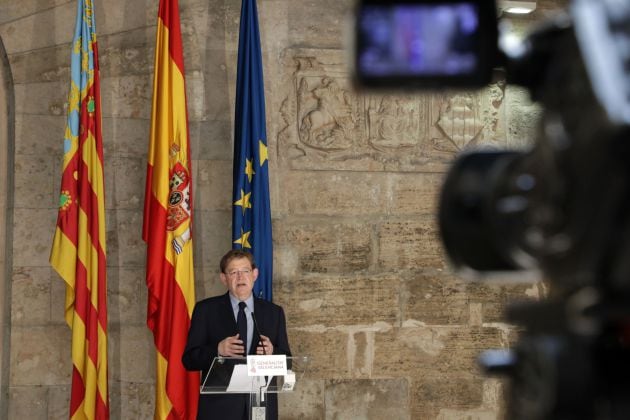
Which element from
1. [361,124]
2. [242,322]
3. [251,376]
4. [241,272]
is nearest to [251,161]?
[361,124]

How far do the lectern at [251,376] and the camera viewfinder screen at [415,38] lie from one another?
3.51 meters

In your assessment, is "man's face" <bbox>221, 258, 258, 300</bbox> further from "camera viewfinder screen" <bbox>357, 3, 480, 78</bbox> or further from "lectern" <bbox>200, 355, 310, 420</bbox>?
"camera viewfinder screen" <bbox>357, 3, 480, 78</bbox>

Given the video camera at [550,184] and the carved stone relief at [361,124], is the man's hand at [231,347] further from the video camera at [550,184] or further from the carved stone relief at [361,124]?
the video camera at [550,184]

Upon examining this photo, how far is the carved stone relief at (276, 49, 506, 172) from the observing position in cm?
753

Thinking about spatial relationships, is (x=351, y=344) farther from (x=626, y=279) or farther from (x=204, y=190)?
(x=626, y=279)

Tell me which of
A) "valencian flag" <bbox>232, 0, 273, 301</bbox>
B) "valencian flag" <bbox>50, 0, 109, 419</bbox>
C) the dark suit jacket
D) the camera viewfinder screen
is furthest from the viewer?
"valencian flag" <bbox>232, 0, 273, 301</bbox>

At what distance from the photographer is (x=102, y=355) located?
682cm

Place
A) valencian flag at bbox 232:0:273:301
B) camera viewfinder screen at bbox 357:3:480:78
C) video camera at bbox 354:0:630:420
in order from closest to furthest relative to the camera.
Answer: video camera at bbox 354:0:630:420 → camera viewfinder screen at bbox 357:3:480:78 → valencian flag at bbox 232:0:273:301

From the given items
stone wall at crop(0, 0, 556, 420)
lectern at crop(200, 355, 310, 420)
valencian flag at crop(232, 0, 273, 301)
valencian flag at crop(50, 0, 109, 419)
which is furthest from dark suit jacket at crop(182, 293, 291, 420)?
stone wall at crop(0, 0, 556, 420)

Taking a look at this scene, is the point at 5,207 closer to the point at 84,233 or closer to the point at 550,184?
the point at 84,233

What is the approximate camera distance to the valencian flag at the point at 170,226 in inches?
267

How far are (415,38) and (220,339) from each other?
4376 millimetres

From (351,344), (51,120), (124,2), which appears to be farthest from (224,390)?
(124,2)

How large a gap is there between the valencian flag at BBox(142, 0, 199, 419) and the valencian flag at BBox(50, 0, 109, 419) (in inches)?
13.3
